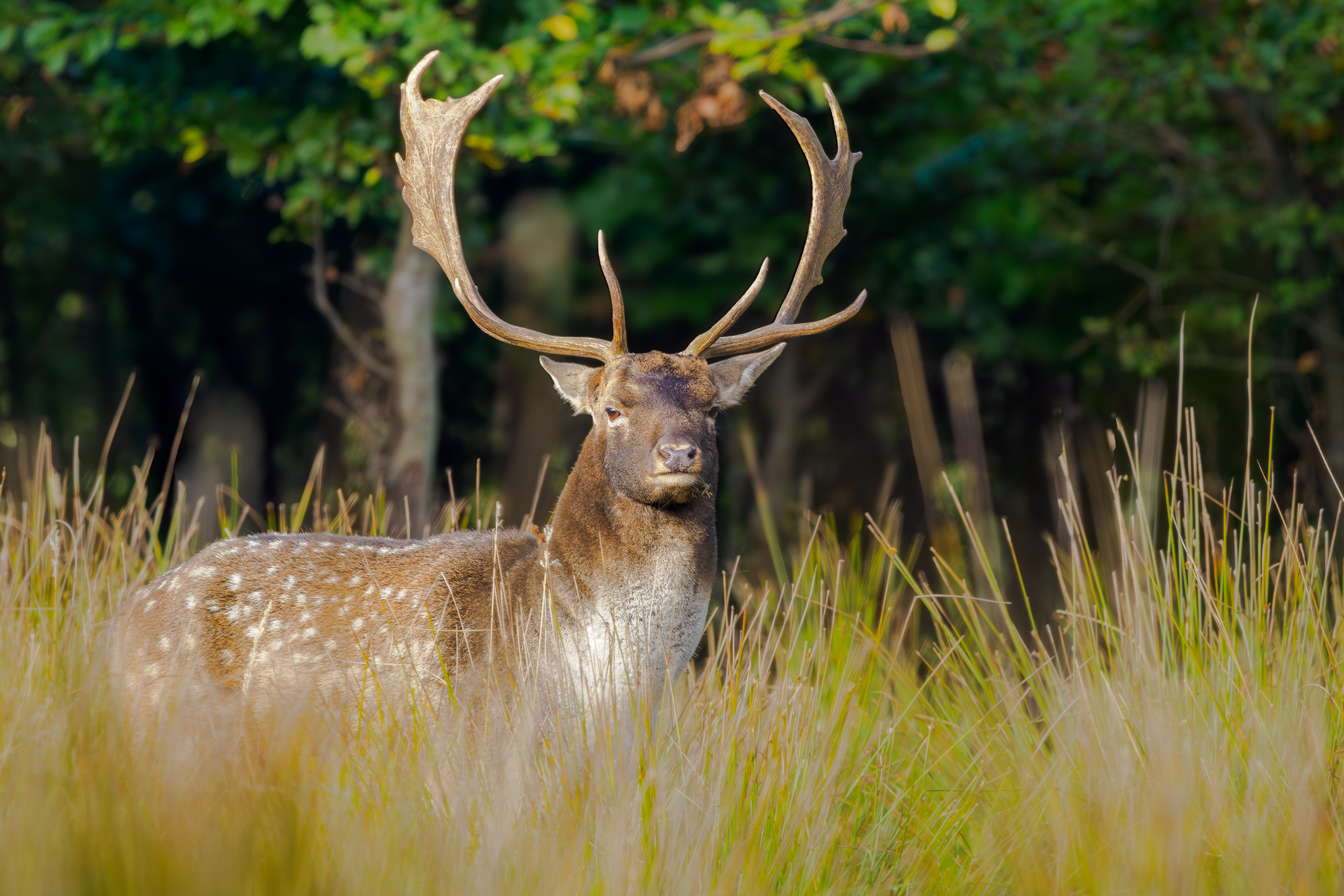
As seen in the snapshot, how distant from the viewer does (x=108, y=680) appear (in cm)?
318

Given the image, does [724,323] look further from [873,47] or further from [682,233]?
[682,233]

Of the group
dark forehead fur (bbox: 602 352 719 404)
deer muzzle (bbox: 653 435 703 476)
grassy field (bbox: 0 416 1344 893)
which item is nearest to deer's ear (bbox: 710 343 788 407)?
dark forehead fur (bbox: 602 352 719 404)

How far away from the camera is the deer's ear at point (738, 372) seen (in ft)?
15.7

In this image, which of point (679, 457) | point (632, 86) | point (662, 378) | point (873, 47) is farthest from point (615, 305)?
point (873, 47)

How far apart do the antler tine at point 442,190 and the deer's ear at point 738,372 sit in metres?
0.41

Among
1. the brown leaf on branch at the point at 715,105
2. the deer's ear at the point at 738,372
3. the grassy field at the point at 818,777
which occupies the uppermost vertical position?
the brown leaf on branch at the point at 715,105

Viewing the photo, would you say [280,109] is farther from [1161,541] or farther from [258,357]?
[1161,541]

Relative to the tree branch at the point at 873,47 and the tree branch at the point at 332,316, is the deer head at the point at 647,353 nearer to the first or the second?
the tree branch at the point at 873,47

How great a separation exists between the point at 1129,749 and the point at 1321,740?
17.2 inches

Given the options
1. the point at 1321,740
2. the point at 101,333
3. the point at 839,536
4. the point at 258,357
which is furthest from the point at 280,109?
the point at 1321,740

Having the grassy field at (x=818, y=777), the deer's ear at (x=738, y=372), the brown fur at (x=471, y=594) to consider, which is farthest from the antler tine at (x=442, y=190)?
the grassy field at (x=818, y=777)

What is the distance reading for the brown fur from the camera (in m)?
4.12

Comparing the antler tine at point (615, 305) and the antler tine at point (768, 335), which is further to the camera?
the antler tine at point (768, 335)

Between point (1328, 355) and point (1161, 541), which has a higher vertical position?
point (1328, 355)
